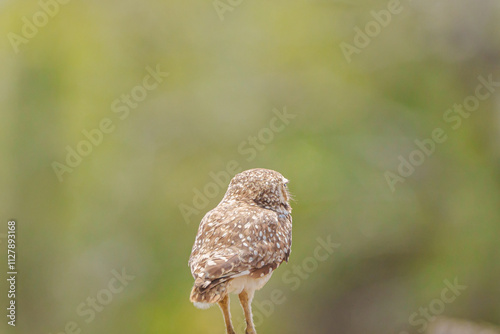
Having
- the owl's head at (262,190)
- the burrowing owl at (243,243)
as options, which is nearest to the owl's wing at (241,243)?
the burrowing owl at (243,243)

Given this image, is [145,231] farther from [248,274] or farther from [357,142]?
[248,274]

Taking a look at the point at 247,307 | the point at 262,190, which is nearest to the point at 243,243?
the point at 247,307

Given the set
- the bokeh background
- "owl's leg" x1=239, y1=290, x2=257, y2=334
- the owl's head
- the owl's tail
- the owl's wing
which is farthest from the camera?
the bokeh background

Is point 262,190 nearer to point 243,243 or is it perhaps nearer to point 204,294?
point 243,243

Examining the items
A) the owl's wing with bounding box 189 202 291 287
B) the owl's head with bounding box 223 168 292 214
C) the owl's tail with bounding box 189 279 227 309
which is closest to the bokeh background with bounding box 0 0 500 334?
the owl's head with bounding box 223 168 292 214

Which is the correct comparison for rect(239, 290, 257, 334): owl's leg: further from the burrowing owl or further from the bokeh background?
the bokeh background

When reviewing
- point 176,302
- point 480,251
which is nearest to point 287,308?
point 176,302
